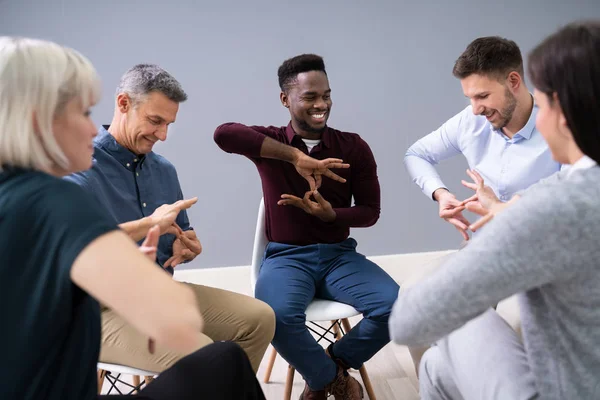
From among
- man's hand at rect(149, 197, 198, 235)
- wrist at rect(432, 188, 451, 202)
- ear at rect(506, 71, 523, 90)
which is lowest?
man's hand at rect(149, 197, 198, 235)

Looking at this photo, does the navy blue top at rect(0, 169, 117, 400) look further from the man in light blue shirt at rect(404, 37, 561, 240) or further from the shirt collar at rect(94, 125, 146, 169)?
the man in light blue shirt at rect(404, 37, 561, 240)

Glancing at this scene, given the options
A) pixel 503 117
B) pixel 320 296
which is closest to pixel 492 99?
pixel 503 117

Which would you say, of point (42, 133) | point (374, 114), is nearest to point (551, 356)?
point (42, 133)

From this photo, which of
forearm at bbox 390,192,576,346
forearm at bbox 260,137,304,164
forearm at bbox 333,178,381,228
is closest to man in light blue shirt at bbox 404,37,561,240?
forearm at bbox 333,178,381,228

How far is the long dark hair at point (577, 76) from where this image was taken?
890 mm

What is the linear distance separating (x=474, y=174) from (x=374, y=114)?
1519 millimetres

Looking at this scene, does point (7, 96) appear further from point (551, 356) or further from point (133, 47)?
point (133, 47)

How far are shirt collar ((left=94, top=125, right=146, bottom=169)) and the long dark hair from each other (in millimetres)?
1371

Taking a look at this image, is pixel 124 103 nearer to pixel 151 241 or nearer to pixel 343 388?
pixel 151 241

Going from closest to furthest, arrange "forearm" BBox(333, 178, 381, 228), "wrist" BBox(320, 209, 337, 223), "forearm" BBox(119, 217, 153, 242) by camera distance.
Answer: "forearm" BBox(119, 217, 153, 242) < "wrist" BBox(320, 209, 337, 223) < "forearm" BBox(333, 178, 381, 228)

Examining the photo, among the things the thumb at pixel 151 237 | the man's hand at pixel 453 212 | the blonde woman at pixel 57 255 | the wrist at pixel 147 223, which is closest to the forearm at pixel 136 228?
the wrist at pixel 147 223

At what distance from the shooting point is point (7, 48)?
3.04 feet

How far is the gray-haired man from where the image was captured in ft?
5.91

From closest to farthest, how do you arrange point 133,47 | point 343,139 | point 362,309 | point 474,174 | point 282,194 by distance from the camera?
point 474,174 → point 362,309 → point 282,194 → point 343,139 → point 133,47
